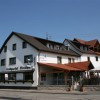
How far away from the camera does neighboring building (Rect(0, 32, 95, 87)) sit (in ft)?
131

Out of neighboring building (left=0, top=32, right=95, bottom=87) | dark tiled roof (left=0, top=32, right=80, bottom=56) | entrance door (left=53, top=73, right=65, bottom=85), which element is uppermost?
dark tiled roof (left=0, top=32, right=80, bottom=56)

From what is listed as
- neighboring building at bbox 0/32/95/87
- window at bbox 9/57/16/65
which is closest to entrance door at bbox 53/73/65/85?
neighboring building at bbox 0/32/95/87

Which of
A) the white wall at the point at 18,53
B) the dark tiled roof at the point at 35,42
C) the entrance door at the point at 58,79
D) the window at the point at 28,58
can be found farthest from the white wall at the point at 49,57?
the entrance door at the point at 58,79

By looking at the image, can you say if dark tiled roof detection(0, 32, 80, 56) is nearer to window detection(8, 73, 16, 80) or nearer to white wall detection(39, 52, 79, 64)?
white wall detection(39, 52, 79, 64)

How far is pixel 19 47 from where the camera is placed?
43375 millimetres

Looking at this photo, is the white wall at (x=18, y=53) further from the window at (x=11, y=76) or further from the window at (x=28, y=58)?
the window at (x=11, y=76)

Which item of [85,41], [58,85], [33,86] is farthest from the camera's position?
[85,41]

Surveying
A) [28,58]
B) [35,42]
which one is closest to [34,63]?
[28,58]

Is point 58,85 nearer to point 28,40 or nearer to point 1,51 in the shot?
point 28,40

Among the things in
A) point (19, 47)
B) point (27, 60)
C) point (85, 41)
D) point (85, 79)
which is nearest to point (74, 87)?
point (85, 79)

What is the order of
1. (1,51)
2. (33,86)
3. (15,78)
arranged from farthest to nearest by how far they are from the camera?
(1,51) < (15,78) < (33,86)

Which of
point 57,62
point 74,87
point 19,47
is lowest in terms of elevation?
point 74,87

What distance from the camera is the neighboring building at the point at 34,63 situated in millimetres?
39781

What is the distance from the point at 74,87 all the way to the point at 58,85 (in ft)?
7.71
